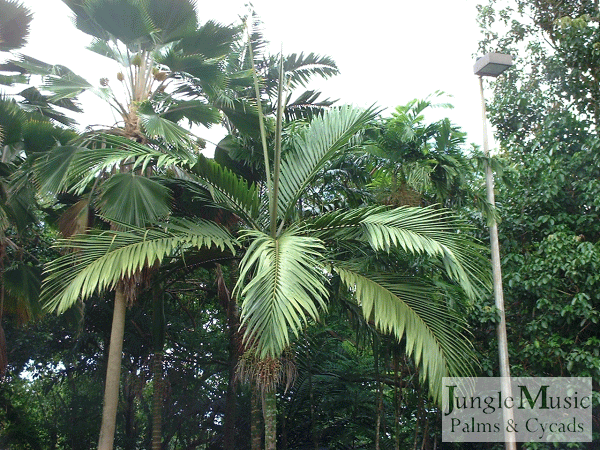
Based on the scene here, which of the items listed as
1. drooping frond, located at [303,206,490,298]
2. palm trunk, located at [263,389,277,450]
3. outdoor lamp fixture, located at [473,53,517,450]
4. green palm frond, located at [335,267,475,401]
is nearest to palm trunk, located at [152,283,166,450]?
palm trunk, located at [263,389,277,450]

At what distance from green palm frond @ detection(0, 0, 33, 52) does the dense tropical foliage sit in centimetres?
3

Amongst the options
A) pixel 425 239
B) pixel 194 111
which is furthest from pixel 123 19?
pixel 425 239

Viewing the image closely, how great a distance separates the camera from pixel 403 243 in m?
5.57

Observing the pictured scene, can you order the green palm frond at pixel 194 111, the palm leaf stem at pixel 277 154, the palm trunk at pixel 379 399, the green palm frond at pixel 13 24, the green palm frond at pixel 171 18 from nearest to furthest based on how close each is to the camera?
the palm leaf stem at pixel 277 154 < the green palm frond at pixel 171 18 < the green palm frond at pixel 194 111 < the palm trunk at pixel 379 399 < the green palm frond at pixel 13 24

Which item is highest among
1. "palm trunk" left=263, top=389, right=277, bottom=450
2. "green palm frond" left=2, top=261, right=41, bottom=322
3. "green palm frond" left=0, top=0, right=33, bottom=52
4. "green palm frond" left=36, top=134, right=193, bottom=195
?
"green palm frond" left=0, top=0, right=33, bottom=52

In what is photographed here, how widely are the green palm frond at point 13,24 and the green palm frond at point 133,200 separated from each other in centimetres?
316

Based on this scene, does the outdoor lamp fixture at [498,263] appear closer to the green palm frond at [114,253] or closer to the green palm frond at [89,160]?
the green palm frond at [114,253]

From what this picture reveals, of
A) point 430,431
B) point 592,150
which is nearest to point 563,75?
point 592,150

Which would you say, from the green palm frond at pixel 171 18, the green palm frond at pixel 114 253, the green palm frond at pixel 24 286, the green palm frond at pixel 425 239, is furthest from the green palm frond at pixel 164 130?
the green palm frond at pixel 24 286

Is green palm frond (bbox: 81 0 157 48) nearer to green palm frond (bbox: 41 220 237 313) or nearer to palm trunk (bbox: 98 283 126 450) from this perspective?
green palm frond (bbox: 41 220 237 313)

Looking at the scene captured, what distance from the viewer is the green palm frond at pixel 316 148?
6645 mm

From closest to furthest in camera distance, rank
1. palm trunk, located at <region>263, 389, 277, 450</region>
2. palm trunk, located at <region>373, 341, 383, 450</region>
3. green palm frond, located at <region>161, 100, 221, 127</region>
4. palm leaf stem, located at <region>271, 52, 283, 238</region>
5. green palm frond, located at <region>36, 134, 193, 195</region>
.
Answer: palm leaf stem, located at <region>271, 52, 283, 238</region> → green palm frond, located at <region>36, 134, 193, 195</region> → palm trunk, located at <region>263, 389, 277, 450</region> → green palm frond, located at <region>161, 100, 221, 127</region> → palm trunk, located at <region>373, 341, 383, 450</region>

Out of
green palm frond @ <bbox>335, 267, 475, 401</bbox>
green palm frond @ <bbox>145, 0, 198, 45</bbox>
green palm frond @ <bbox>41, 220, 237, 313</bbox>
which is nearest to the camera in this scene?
green palm frond @ <bbox>41, 220, 237, 313</bbox>

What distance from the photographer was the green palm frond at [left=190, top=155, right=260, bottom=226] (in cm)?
646
